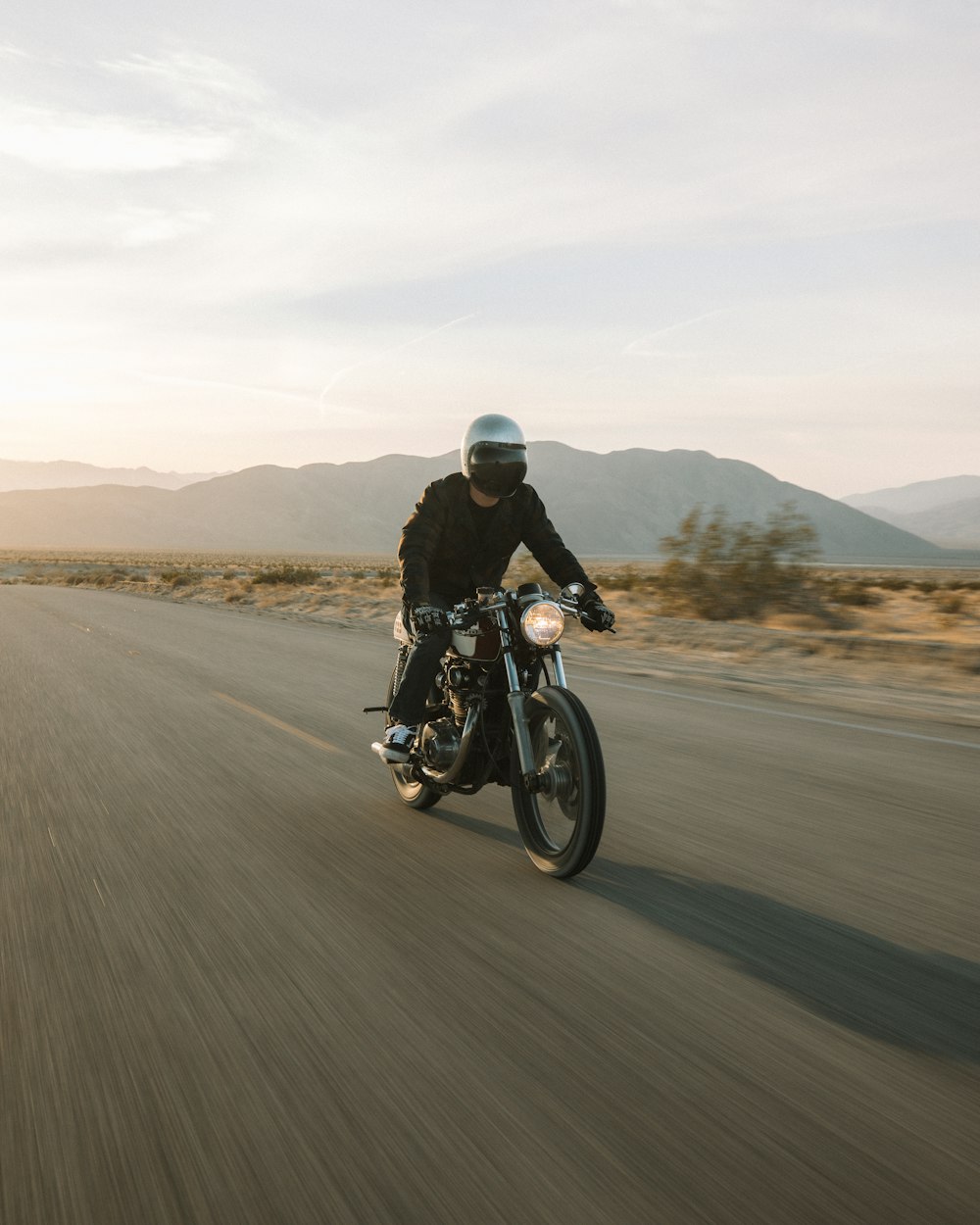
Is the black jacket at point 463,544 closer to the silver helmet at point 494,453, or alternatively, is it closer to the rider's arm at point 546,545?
the rider's arm at point 546,545

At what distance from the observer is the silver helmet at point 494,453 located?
17.7 ft

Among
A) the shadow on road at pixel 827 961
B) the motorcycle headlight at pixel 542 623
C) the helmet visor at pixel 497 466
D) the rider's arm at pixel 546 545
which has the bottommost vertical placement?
the shadow on road at pixel 827 961

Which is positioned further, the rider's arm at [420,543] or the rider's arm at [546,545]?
the rider's arm at [546,545]

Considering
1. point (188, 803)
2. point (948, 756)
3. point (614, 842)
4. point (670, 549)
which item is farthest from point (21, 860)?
point (670, 549)

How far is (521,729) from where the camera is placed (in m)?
5.01

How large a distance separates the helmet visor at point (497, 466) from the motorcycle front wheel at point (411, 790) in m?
1.34

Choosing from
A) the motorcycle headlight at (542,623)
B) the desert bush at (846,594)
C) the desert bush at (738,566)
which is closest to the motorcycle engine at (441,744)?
the motorcycle headlight at (542,623)

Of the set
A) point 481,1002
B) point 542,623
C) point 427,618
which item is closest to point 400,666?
point 427,618

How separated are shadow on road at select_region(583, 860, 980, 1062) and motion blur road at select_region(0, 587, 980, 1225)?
0.05 ft

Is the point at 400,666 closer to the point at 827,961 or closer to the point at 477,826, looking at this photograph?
the point at 477,826

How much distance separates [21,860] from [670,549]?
Answer: 18.3 metres

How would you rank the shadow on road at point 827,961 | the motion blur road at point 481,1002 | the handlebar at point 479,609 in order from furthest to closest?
the handlebar at point 479,609, the shadow on road at point 827,961, the motion blur road at point 481,1002

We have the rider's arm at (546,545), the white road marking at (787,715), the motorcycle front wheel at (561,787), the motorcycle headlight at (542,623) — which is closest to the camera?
the motorcycle front wheel at (561,787)

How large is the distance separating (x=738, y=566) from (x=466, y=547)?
53.2 feet
